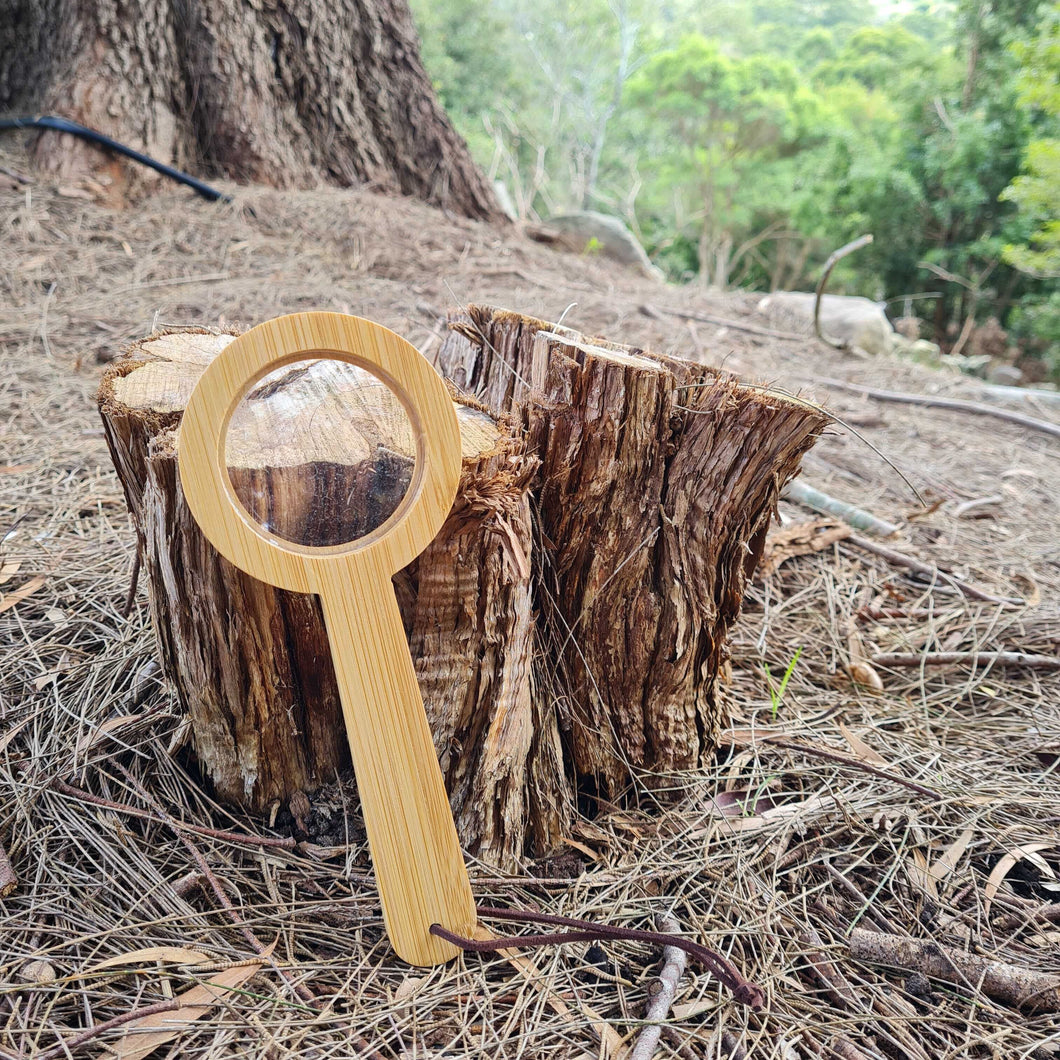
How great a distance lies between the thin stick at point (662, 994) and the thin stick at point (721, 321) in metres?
3.62

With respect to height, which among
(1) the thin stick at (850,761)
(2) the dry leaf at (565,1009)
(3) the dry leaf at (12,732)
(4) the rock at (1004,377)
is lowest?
(4) the rock at (1004,377)

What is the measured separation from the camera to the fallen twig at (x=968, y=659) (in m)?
1.88

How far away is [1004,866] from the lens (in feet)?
4.38

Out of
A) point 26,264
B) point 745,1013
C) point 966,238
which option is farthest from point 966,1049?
point 966,238

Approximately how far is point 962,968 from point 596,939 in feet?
1.84

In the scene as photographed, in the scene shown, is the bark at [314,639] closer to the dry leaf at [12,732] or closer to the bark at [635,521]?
the bark at [635,521]

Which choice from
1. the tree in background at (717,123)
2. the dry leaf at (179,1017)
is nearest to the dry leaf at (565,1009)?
the dry leaf at (179,1017)

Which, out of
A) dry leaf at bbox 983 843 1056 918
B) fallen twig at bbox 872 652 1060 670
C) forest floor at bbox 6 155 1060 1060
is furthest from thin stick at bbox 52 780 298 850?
Result: fallen twig at bbox 872 652 1060 670

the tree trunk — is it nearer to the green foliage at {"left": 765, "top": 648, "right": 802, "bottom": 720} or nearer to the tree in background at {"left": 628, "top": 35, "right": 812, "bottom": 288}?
the green foliage at {"left": 765, "top": 648, "right": 802, "bottom": 720}

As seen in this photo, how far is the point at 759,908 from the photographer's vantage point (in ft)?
4.01

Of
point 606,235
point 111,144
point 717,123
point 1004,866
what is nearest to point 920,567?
point 1004,866

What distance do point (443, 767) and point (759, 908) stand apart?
1.87 feet

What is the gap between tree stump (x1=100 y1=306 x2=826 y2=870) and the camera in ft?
3.82

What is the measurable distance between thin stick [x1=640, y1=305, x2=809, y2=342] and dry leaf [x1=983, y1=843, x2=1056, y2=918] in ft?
11.1
